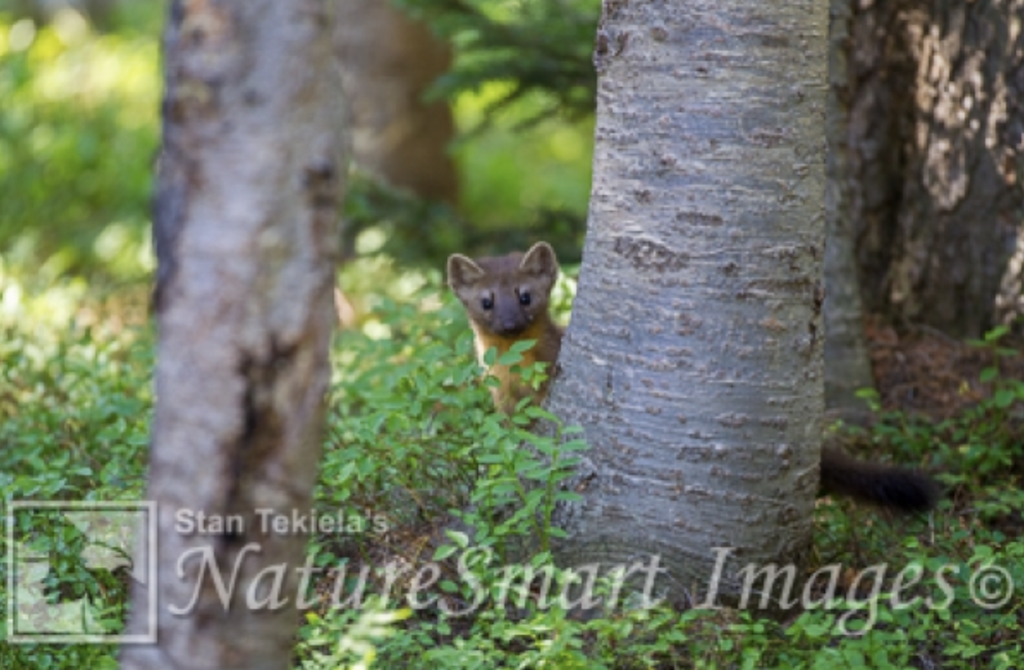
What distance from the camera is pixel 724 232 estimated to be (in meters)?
4.10

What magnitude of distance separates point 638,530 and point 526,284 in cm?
254

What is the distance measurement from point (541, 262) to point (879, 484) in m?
2.41

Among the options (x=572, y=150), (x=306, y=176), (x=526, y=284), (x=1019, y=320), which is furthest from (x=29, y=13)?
(x=306, y=176)

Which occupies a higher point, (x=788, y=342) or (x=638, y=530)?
(x=788, y=342)

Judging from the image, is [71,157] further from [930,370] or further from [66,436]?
[930,370]

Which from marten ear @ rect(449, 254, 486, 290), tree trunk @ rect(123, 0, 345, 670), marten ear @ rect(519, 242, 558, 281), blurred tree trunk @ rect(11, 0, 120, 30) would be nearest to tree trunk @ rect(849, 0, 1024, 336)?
marten ear @ rect(519, 242, 558, 281)

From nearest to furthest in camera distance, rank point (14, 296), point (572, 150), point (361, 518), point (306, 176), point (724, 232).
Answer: point (306, 176) < point (724, 232) < point (361, 518) < point (14, 296) < point (572, 150)

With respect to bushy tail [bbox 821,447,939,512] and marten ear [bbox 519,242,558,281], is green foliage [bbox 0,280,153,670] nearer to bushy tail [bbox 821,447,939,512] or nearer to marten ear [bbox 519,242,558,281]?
marten ear [bbox 519,242,558,281]

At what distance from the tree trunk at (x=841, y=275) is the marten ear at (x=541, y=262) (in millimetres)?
1358

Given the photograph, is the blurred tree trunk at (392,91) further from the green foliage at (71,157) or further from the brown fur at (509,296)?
the brown fur at (509,296)

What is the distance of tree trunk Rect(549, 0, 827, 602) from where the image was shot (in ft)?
13.4

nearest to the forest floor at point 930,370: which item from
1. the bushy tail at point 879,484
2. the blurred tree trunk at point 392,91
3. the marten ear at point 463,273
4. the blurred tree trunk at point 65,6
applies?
the bushy tail at point 879,484

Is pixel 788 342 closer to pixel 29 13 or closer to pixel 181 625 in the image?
pixel 181 625

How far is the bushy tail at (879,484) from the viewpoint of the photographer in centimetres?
476
